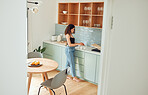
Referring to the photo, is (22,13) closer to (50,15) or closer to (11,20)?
(11,20)

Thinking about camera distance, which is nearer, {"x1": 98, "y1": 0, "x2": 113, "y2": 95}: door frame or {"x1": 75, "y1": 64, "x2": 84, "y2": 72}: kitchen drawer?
{"x1": 98, "y1": 0, "x2": 113, "y2": 95}: door frame

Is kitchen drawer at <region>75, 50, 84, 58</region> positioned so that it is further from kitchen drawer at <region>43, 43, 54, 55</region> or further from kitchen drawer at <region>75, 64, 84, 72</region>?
kitchen drawer at <region>43, 43, 54, 55</region>

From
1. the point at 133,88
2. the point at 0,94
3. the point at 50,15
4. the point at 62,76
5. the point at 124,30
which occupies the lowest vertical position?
the point at 62,76

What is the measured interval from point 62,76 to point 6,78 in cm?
226

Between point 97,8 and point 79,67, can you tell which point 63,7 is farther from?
point 79,67

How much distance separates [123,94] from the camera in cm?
169

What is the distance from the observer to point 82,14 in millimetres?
4879

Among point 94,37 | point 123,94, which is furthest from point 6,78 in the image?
point 94,37

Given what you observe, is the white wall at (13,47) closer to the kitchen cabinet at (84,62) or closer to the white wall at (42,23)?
the kitchen cabinet at (84,62)

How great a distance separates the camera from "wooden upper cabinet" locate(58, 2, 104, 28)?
4.67 m

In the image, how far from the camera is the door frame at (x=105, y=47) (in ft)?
5.06

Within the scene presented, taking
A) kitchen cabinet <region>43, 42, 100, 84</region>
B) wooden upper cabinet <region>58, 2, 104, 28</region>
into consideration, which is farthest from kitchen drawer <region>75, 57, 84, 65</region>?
wooden upper cabinet <region>58, 2, 104, 28</region>

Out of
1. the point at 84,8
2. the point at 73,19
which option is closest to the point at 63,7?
the point at 73,19

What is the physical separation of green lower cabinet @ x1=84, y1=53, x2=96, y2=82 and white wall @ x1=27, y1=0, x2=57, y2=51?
6.36 ft
